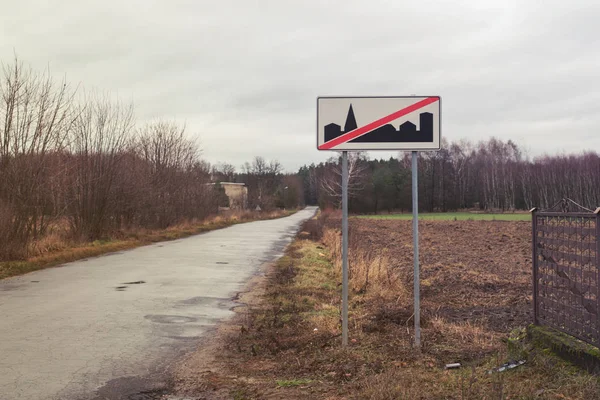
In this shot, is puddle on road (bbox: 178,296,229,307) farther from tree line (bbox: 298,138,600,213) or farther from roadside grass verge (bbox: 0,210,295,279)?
tree line (bbox: 298,138,600,213)

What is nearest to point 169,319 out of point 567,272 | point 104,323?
point 104,323

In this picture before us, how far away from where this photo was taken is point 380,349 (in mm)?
5781

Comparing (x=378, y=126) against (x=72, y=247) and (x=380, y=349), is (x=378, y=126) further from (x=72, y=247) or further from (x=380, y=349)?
(x=72, y=247)

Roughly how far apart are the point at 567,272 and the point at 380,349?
6.60 feet

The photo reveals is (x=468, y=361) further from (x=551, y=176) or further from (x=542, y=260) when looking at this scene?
(x=551, y=176)

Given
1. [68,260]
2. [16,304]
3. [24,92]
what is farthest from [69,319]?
[24,92]

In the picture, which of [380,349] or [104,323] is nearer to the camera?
[380,349]

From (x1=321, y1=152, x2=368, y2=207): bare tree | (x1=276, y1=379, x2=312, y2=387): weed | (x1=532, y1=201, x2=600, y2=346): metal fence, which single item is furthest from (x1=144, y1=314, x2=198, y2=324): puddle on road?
(x1=321, y1=152, x2=368, y2=207): bare tree

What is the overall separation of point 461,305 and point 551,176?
88646 millimetres

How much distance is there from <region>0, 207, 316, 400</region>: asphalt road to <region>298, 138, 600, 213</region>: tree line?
247ft

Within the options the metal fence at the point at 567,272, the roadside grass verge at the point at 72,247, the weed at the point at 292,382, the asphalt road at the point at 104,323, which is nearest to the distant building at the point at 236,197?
the roadside grass verge at the point at 72,247

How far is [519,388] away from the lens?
4.13m

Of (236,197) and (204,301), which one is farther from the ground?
(236,197)

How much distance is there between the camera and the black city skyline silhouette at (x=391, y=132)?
5.75m
